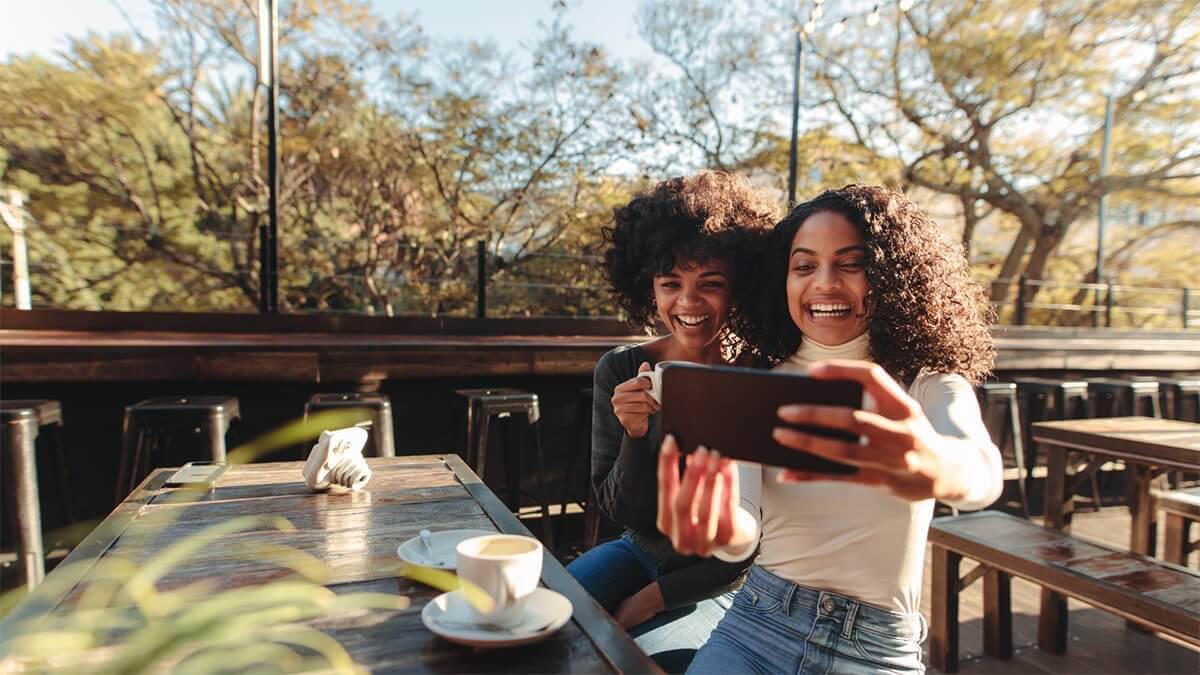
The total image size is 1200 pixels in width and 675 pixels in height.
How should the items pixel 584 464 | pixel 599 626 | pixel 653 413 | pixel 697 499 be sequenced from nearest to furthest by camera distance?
pixel 697 499
pixel 599 626
pixel 653 413
pixel 584 464

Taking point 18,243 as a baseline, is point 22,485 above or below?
below

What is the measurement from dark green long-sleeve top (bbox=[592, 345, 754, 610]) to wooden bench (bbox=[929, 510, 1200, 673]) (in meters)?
1.19

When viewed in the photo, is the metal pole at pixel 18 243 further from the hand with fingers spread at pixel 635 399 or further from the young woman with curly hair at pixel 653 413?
the hand with fingers spread at pixel 635 399

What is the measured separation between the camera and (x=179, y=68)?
712cm

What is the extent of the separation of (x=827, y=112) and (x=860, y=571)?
36.5 ft

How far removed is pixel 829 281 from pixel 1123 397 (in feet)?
16.5

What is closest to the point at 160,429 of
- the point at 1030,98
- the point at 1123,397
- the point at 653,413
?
the point at 653,413

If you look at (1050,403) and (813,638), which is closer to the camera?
(813,638)

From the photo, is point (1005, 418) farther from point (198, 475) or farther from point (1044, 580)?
point (198, 475)

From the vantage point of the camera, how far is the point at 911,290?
118cm

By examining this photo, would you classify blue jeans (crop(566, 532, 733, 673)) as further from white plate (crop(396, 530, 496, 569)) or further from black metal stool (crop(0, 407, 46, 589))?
black metal stool (crop(0, 407, 46, 589))

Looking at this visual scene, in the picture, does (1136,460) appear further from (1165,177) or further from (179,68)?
(1165,177)

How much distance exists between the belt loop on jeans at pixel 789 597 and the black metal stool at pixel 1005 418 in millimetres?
3635

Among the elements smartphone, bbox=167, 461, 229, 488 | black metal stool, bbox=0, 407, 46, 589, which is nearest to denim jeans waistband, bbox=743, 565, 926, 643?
smartphone, bbox=167, 461, 229, 488
